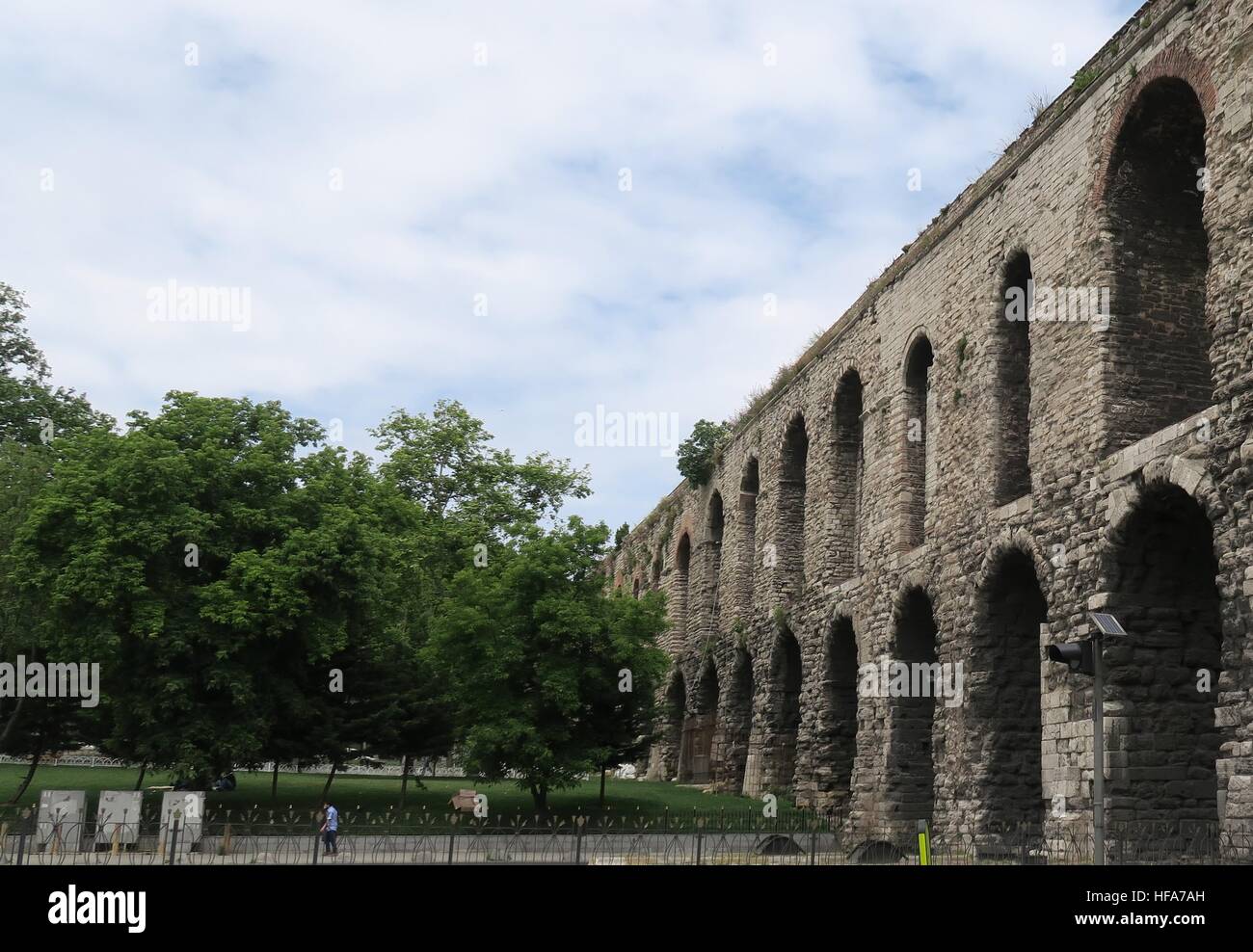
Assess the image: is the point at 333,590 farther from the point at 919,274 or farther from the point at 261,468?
the point at 919,274

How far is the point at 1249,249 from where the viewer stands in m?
15.0

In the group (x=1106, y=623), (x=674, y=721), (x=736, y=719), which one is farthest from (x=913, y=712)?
(x=674, y=721)

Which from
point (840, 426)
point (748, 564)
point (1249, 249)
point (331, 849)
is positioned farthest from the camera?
point (748, 564)

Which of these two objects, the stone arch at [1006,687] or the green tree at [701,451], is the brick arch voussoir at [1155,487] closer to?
the stone arch at [1006,687]

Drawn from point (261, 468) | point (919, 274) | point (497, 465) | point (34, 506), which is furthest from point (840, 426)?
point (497, 465)

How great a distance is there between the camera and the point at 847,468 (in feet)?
95.0

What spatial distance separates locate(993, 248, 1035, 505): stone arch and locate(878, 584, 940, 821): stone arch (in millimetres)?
3274

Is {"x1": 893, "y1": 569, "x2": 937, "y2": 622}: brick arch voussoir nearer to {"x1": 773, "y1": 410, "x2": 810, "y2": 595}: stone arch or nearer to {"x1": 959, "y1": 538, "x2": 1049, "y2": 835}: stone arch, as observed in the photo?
{"x1": 959, "y1": 538, "x2": 1049, "y2": 835}: stone arch

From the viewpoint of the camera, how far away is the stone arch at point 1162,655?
53.3ft

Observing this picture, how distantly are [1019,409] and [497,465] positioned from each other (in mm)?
29975

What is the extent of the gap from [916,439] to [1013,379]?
402 cm

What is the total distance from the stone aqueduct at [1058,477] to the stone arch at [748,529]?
4.60 meters

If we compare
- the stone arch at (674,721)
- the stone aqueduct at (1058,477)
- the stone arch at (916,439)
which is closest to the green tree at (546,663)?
the stone aqueduct at (1058,477)

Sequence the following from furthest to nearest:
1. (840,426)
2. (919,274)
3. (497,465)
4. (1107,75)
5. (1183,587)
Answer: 1. (497,465)
2. (840,426)
3. (919,274)
4. (1107,75)
5. (1183,587)
